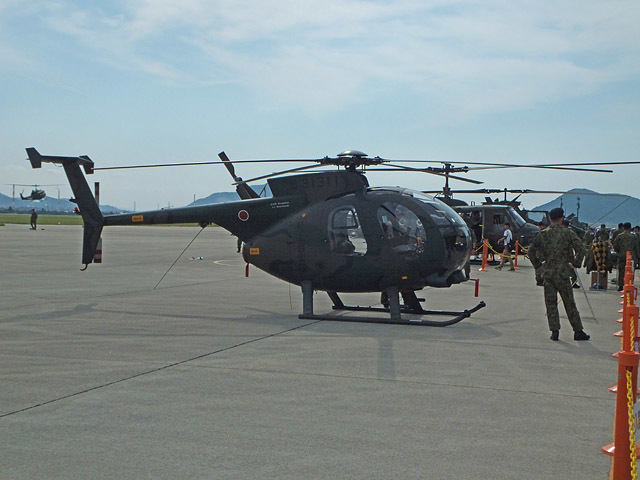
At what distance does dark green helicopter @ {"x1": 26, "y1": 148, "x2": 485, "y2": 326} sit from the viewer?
11547 mm

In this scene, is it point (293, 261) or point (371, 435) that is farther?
point (293, 261)

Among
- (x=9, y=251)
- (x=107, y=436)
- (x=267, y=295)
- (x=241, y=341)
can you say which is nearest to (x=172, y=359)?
(x=241, y=341)

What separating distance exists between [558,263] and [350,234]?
3.31 meters

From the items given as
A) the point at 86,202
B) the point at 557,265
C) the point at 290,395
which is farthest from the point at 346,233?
the point at 86,202

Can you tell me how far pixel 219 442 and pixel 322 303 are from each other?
366 inches

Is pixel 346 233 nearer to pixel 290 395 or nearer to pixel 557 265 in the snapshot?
pixel 557 265

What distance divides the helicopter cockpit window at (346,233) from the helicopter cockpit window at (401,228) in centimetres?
43

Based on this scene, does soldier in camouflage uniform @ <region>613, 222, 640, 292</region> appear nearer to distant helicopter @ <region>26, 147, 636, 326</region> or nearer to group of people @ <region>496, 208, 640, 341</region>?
distant helicopter @ <region>26, 147, 636, 326</region>

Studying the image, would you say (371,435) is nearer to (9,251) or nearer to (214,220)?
(214,220)

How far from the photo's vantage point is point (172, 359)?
27.6ft

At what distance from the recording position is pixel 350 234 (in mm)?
11922

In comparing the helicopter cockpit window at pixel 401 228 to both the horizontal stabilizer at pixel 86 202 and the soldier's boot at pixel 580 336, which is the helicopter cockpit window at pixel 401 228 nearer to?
the soldier's boot at pixel 580 336

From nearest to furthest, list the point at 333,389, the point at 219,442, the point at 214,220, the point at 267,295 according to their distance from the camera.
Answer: the point at 219,442, the point at 333,389, the point at 214,220, the point at 267,295

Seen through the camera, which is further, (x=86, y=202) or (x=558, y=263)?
(x=86, y=202)
